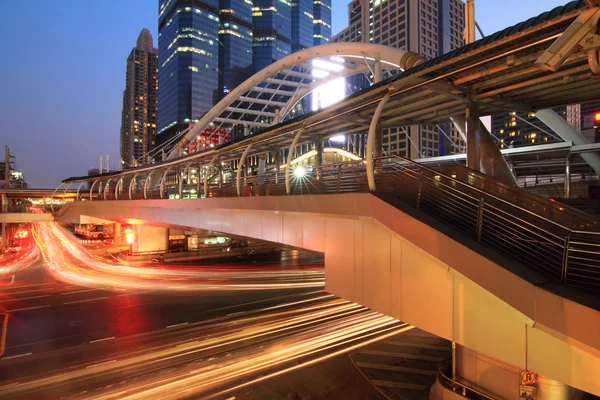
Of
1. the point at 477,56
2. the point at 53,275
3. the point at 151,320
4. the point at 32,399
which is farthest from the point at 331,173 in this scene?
the point at 53,275

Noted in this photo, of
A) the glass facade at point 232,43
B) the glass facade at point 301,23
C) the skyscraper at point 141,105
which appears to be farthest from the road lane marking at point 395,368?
the skyscraper at point 141,105

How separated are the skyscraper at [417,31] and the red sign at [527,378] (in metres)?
71.2

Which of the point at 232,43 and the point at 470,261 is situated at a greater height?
the point at 232,43

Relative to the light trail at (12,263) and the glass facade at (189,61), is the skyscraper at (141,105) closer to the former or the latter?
the glass facade at (189,61)

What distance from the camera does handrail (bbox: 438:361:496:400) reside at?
24.6 feet

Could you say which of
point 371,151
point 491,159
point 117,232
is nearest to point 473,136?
point 491,159

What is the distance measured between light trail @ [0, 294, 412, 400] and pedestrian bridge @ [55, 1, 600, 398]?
4.66 meters

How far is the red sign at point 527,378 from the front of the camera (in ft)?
22.2

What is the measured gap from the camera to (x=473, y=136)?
32.5ft

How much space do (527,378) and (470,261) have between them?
362 cm

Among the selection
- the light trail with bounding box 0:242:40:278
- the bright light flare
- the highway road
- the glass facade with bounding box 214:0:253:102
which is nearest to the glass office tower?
the glass facade with bounding box 214:0:253:102

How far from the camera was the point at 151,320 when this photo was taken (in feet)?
53.5

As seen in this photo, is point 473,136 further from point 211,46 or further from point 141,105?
point 141,105

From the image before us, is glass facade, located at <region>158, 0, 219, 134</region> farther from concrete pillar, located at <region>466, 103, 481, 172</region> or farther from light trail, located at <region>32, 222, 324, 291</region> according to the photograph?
concrete pillar, located at <region>466, 103, 481, 172</region>
